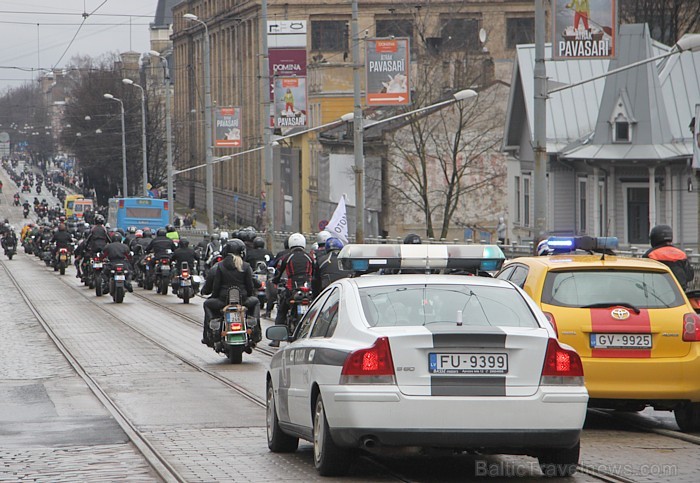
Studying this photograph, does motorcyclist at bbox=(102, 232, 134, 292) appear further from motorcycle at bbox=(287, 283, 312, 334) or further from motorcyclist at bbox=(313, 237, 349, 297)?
motorcyclist at bbox=(313, 237, 349, 297)

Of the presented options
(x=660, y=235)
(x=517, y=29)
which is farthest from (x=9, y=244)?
(x=660, y=235)

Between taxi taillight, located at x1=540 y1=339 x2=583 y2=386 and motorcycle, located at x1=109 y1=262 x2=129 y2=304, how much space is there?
25677 millimetres

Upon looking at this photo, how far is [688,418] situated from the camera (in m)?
12.0

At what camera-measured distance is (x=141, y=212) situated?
211 ft

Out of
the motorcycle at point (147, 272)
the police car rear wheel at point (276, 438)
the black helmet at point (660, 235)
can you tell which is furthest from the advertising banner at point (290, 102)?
the police car rear wheel at point (276, 438)

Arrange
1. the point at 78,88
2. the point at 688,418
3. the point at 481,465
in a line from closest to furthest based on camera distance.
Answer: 1. the point at 481,465
2. the point at 688,418
3. the point at 78,88

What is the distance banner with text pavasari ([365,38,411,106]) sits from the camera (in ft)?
114

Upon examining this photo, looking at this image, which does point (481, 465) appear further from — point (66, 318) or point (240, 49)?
point (240, 49)

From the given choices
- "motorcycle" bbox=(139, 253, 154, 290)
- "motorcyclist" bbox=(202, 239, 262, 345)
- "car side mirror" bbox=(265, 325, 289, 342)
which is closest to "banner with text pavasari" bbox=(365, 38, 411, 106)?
"motorcycle" bbox=(139, 253, 154, 290)

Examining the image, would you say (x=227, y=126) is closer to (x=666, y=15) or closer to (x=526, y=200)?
(x=526, y=200)

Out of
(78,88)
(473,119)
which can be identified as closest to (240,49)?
(78,88)

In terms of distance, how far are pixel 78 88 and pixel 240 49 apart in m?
33.8

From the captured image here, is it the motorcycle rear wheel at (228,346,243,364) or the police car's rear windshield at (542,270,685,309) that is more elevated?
the police car's rear windshield at (542,270,685,309)

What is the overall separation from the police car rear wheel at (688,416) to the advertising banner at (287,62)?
31.7m
